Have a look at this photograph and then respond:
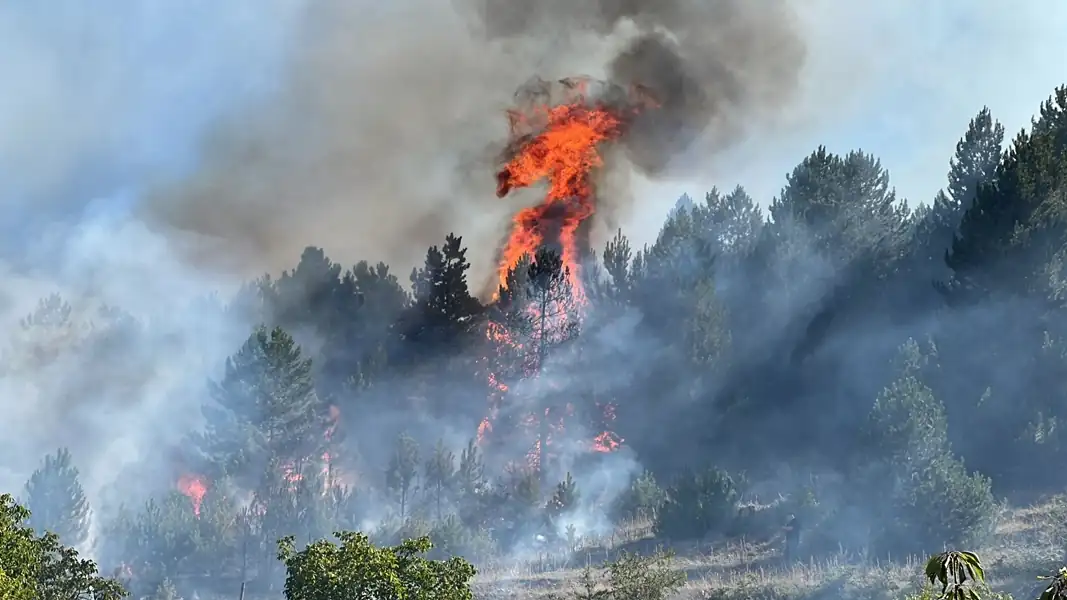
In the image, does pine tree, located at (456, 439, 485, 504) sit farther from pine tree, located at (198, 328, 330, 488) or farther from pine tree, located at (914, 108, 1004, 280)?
pine tree, located at (914, 108, 1004, 280)

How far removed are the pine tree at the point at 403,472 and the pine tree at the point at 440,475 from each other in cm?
104

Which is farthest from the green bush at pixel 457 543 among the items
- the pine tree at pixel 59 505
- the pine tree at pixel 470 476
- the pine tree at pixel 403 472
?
the pine tree at pixel 59 505

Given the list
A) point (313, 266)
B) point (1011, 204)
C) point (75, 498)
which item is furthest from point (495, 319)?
point (1011, 204)

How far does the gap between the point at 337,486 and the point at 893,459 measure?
1345 inches

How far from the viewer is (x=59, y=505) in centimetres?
6041

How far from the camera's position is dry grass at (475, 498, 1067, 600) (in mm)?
38750

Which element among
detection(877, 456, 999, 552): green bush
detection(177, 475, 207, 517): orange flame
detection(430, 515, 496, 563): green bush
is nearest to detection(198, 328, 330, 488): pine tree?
detection(177, 475, 207, 517): orange flame

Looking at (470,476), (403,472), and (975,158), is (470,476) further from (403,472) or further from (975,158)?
(975,158)

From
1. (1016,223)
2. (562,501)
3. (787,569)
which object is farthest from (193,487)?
(1016,223)

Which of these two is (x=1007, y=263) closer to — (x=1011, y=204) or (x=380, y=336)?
(x=1011, y=204)

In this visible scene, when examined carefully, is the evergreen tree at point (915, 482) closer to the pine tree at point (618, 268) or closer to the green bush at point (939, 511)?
the green bush at point (939, 511)

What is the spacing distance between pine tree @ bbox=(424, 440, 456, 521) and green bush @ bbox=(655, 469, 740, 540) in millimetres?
15283

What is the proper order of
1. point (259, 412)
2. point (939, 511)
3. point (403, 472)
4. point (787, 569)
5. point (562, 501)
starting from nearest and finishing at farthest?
point (939, 511), point (787, 569), point (562, 501), point (403, 472), point (259, 412)

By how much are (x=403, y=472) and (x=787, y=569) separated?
26.3 metres
